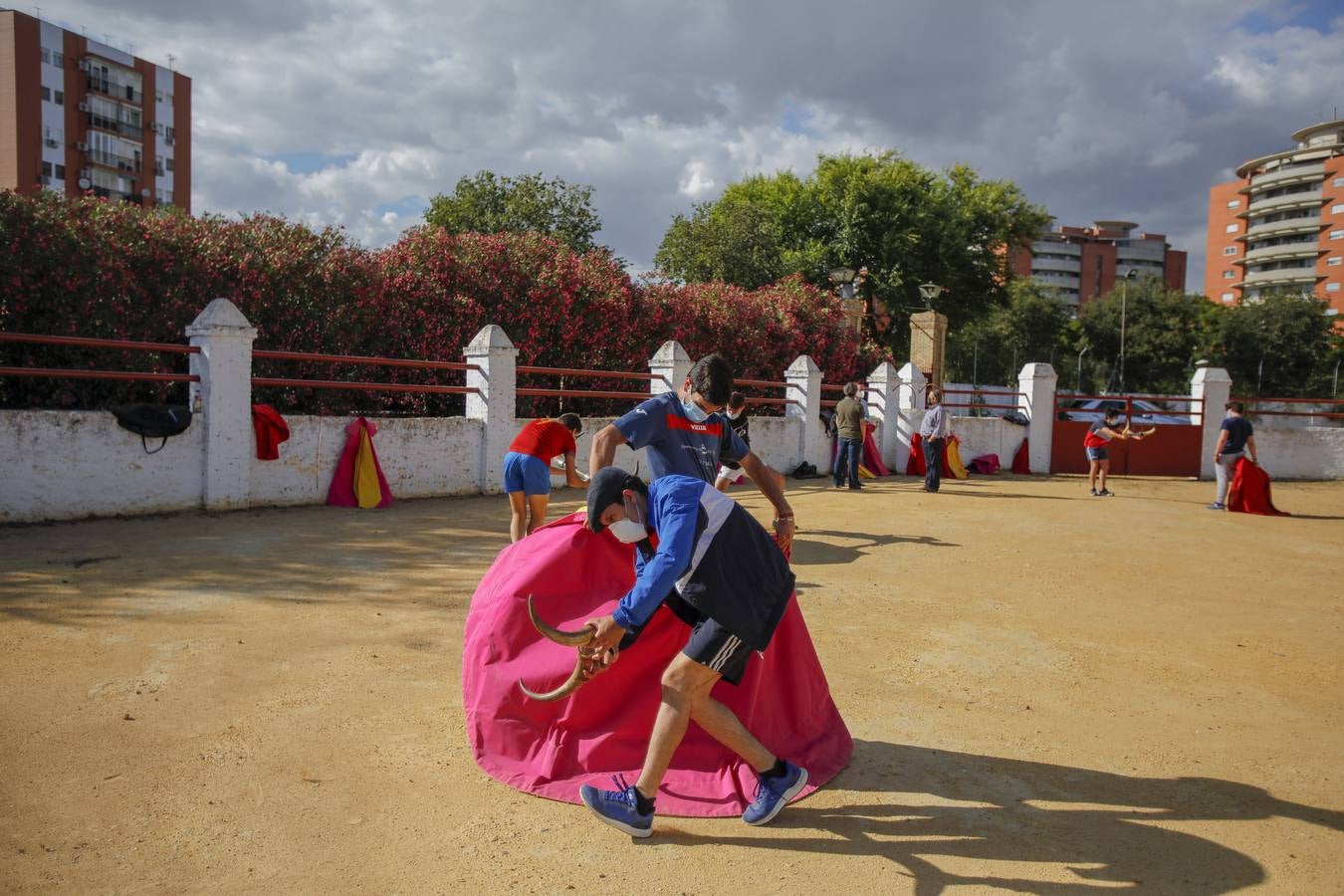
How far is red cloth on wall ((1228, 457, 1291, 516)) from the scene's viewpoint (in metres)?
14.4

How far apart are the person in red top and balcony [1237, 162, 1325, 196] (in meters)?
98.5

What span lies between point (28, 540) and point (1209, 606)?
379 inches

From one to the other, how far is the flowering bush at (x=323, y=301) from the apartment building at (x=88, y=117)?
45.5 meters

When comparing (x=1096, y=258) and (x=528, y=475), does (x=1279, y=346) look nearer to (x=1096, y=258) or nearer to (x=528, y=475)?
(x=528, y=475)

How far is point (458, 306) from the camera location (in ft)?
47.0

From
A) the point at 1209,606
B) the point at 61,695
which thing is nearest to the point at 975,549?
the point at 1209,606

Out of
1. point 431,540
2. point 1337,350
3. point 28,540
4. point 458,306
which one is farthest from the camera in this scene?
point 1337,350

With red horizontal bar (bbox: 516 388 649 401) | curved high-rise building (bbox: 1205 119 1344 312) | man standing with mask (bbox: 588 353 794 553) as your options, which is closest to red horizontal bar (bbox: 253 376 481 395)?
red horizontal bar (bbox: 516 388 649 401)

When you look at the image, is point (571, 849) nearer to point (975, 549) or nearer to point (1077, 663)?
point (1077, 663)

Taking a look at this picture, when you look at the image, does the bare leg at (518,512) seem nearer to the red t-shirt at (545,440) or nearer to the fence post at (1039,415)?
the red t-shirt at (545,440)

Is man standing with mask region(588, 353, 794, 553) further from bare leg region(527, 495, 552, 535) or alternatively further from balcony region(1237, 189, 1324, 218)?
balcony region(1237, 189, 1324, 218)

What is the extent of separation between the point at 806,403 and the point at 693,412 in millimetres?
12835

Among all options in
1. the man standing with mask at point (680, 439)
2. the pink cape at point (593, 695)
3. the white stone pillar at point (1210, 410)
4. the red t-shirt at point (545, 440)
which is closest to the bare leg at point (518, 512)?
the red t-shirt at point (545, 440)

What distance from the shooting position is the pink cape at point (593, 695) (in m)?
3.77
